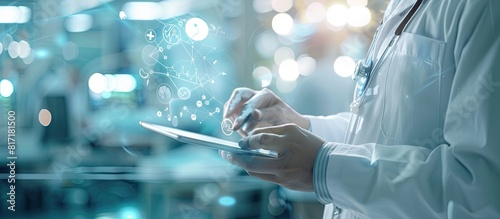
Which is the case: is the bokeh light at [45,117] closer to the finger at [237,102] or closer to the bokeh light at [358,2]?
the finger at [237,102]

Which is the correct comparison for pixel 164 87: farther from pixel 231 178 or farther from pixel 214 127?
pixel 231 178

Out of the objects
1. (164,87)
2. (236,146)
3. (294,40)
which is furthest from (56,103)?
(236,146)

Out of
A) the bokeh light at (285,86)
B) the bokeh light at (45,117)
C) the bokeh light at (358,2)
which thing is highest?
the bokeh light at (358,2)

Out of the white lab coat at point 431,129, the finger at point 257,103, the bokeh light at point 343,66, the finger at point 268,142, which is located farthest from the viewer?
the bokeh light at point 343,66

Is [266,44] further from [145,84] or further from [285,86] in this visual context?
[145,84]

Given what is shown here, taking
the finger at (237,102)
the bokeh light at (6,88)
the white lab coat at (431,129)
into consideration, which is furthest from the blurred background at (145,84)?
the white lab coat at (431,129)

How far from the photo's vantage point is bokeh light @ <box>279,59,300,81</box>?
199cm

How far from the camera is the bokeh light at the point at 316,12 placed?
201cm

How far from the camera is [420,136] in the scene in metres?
0.76

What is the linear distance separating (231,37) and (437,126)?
117 cm

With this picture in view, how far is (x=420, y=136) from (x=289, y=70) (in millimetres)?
1293

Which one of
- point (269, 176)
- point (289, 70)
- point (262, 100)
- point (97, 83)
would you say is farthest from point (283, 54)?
point (269, 176)

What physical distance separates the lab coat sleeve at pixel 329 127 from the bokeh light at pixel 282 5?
842 mm

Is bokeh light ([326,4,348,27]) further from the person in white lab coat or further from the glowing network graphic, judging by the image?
the person in white lab coat
